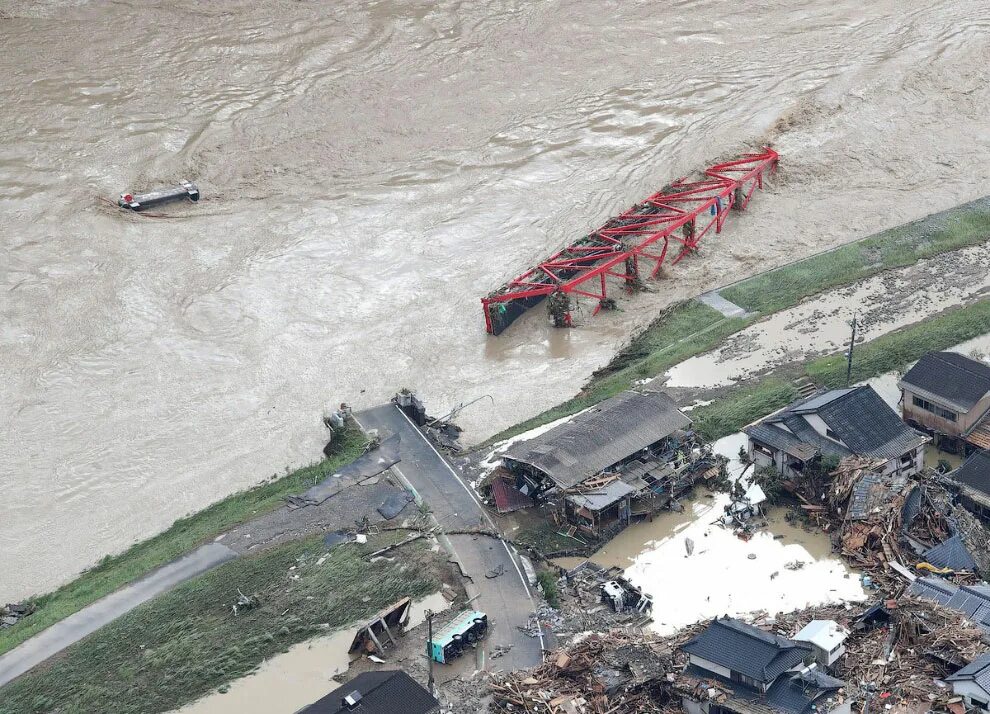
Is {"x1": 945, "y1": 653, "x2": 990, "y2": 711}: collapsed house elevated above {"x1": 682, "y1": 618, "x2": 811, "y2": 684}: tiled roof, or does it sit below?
below

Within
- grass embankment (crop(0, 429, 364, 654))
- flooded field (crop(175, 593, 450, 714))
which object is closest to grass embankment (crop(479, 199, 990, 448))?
grass embankment (crop(0, 429, 364, 654))

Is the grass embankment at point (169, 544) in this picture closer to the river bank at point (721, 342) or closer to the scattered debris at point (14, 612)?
the river bank at point (721, 342)

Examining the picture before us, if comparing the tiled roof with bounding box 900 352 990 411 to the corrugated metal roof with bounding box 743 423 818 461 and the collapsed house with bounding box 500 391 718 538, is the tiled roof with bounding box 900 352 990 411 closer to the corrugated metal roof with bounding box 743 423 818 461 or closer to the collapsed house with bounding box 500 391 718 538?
the corrugated metal roof with bounding box 743 423 818 461

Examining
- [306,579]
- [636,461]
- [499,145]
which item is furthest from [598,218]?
[306,579]

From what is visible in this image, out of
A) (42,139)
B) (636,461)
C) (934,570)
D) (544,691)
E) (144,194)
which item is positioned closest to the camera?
(544,691)

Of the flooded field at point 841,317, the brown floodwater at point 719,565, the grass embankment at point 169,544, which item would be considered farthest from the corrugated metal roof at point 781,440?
the grass embankment at point 169,544

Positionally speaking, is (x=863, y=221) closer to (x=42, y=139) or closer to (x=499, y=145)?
(x=499, y=145)
